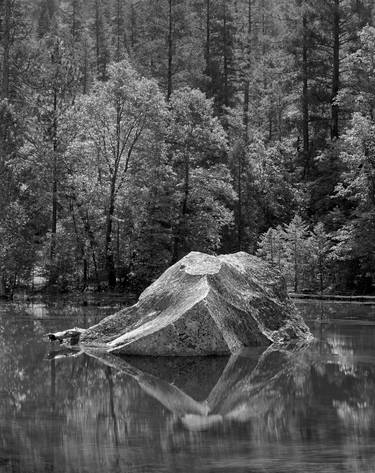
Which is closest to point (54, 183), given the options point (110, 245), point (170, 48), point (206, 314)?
point (110, 245)

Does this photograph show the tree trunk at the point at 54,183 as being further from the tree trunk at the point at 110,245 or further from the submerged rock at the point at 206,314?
the submerged rock at the point at 206,314

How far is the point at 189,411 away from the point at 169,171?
2419 cm

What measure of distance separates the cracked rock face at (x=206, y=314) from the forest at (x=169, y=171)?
14.2 meters

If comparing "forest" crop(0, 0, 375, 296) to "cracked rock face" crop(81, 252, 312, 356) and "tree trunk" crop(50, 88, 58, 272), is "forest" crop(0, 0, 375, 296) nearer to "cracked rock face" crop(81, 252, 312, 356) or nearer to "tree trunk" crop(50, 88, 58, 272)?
"tree trunk" crop(50, 88, 58, 272)

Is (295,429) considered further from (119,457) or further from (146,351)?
(146,351)

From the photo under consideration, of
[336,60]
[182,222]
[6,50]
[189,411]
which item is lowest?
[189,411]

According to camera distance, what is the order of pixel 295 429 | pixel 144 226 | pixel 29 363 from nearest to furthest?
pixel 295 429 → pixel 29 363 → pixel 144 226

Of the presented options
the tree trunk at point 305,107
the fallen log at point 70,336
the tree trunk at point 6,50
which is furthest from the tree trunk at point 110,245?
the fallen log at point 70,336

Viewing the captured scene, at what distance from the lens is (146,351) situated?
1155cm

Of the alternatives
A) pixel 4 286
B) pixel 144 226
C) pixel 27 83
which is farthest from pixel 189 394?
pixel 27 83

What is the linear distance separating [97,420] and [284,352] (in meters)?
5.73

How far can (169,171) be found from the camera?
3116 cm

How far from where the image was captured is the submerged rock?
1165 centimetres

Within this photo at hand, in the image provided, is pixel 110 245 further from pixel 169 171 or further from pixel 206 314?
pixel 206 314
